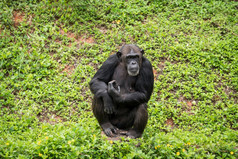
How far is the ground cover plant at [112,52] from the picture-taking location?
5.32 metres

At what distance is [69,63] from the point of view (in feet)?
26.9

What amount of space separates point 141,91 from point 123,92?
33 cm

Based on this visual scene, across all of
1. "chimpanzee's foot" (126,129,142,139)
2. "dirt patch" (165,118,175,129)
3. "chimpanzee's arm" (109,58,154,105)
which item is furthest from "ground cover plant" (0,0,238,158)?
"chimpanzee's arm" (109,58,154,105)

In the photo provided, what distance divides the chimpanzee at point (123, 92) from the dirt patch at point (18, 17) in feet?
15.0

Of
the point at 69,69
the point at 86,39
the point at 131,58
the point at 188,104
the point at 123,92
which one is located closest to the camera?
the point at 131,58

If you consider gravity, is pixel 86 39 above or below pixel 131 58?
above

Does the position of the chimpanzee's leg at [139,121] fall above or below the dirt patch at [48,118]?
above

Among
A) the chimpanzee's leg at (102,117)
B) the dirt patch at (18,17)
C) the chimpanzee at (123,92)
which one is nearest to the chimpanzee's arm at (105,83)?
the chimpanzee at (123,92)

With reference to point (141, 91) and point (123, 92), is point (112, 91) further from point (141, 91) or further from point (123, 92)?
point (141, 91)

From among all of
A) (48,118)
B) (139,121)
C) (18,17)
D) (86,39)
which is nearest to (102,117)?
(139,121)

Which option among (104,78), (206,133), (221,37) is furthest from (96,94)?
(221,37)

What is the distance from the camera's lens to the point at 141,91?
544 cm

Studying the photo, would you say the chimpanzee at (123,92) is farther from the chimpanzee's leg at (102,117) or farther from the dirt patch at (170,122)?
the dirt patch at (170,122)

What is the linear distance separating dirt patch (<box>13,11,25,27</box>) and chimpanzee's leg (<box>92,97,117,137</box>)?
4.83 metres
